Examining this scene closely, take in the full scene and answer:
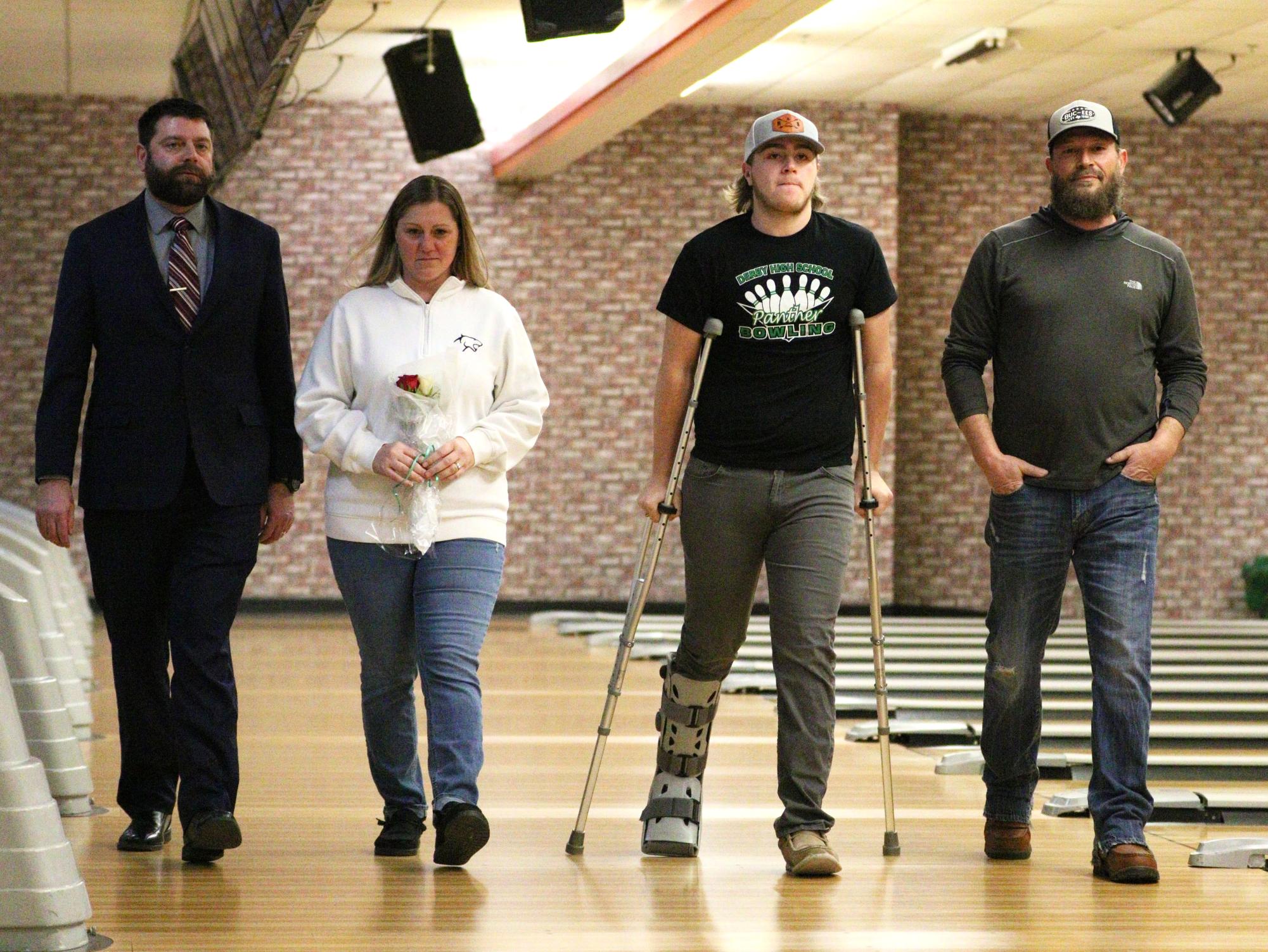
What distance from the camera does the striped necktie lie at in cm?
413

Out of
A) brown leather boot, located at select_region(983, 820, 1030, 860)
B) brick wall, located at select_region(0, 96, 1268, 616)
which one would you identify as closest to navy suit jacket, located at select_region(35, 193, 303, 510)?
brown leather boot, located at select_region(983, 820, 1030, 860)

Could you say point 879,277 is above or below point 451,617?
above

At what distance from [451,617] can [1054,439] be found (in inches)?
57.7

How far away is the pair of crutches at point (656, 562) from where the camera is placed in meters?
4.12

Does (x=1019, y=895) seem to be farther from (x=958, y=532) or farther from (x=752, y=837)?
(x=958, y=532)

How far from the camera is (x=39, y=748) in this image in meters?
4.74

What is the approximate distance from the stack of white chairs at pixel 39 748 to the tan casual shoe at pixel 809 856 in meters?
1.55

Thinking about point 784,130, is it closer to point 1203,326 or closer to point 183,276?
point 183,276

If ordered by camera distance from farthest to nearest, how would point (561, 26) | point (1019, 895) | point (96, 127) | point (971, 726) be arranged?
point (96, 127) < point (561, 26) < point (971, 726) < point (1019, 895)

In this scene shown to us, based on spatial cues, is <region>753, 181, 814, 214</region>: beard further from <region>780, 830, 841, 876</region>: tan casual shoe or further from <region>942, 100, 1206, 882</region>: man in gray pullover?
<region>780, 830, 841, 876</region>: tan casual shoe

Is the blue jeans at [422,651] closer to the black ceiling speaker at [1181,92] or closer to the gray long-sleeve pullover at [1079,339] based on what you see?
the gray long-sleeve pullover at [1079,339]

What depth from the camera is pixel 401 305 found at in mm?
4203

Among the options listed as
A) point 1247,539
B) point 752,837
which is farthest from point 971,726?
point 1247,539

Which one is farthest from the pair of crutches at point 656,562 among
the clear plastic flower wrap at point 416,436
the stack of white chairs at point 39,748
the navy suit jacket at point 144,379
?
the stack of white chairs at point 39,748
